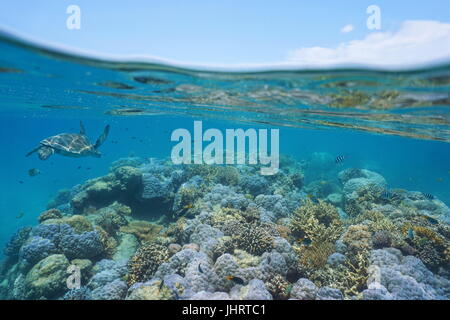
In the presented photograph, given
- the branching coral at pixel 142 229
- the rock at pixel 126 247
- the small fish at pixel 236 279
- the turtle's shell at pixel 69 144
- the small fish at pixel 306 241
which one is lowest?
the rock at pixel 126 247

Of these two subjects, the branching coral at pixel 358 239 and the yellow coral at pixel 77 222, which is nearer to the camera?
the branching coral at pixel 358 239

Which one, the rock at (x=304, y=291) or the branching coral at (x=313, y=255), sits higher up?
the rock at (x=304, y=291)

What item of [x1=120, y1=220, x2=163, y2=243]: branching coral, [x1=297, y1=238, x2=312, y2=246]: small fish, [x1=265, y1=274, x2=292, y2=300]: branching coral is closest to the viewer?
[x1=265, y1=274, x2=292, y2=300]: branching coral

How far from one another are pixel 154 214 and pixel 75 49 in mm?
8058

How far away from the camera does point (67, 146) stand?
12.1 meters

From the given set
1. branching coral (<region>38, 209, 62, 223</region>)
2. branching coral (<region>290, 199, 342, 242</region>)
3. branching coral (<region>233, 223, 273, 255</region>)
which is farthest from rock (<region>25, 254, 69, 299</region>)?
branching coral (<region>290, 199, 342, 242</region>)

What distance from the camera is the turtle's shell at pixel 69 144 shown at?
11.9m

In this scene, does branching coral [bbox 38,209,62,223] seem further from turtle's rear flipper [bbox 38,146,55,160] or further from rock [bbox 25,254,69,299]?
rock [bbox 25,254,69,299]

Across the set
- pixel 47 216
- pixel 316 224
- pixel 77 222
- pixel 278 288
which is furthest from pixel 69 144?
pixel 316 224

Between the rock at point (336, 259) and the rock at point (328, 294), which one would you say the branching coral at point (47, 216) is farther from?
the rock at point (336, 259)

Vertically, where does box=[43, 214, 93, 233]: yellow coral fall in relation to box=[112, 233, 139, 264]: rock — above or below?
above

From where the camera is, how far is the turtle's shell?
1194 centimetres

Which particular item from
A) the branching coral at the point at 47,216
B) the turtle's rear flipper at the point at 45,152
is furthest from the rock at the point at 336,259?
the turtle's rear flipper at the point at 45,152

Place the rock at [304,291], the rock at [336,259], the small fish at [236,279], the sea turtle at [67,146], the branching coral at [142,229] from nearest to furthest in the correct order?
the small fish at [236,279] < the rock at [304,291] < the rock at [336,259] < the branching coral at [142,229] < the sea turtle at [67,146]
